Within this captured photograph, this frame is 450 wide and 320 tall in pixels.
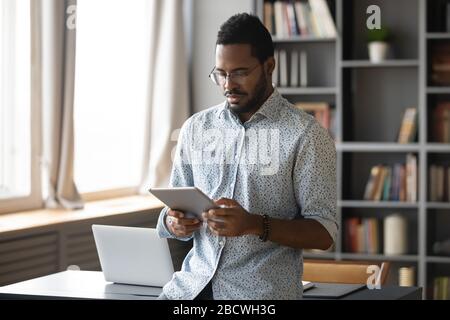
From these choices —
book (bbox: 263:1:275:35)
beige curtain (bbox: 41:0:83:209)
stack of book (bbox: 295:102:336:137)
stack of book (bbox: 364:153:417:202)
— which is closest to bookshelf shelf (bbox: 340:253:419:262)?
stack of book (bbox: 364:153:417:202)

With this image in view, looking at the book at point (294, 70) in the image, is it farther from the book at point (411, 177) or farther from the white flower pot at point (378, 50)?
the book at point (411, 177)

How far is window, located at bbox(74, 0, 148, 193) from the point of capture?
16.3 ft

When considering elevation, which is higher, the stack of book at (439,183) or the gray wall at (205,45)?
the gray wall at (205,45)

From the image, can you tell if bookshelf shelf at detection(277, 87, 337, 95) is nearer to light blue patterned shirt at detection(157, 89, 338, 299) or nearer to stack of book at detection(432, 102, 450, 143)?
stack of book at detection(432, 102, 450, 143)

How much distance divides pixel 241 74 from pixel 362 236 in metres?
3.26

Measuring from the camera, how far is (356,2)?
5336mm

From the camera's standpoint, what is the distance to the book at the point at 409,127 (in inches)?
203

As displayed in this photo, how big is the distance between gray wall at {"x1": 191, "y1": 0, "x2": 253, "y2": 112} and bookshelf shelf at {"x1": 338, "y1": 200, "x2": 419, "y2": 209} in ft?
3.47

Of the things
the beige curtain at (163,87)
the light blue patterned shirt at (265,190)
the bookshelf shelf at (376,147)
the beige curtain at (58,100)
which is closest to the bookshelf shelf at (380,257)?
the bookshelf shelf at (376,147)

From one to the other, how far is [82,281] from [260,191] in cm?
87

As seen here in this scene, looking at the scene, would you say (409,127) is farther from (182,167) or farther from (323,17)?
(182,167)

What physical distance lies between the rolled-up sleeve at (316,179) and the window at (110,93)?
2926 millimetres
